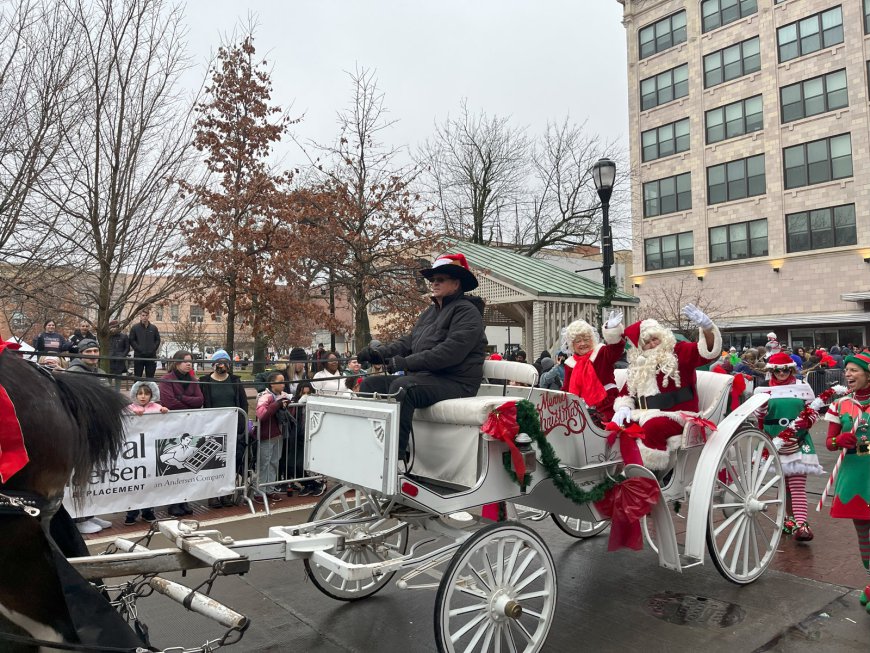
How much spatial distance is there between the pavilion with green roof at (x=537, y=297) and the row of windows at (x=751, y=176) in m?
17.2

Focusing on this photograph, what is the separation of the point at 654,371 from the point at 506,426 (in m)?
2.16

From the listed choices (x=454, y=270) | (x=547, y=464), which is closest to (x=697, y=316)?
(x=547, y=464)

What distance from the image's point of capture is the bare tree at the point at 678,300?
30688mm

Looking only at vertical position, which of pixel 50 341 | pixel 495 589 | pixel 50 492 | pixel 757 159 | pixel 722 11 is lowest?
pixel 495 589

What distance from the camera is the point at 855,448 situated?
4.46 metres

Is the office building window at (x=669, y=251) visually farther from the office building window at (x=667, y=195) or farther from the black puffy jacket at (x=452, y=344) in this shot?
the black puffy jacket at (x=452, y=344)

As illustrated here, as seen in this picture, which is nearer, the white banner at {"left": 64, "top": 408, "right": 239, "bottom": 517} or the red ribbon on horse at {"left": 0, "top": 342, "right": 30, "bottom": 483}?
the red ribbon on horse at {"left": 0, "top": 342, "right": 30, "bottom": 483}

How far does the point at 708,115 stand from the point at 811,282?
10071 mm

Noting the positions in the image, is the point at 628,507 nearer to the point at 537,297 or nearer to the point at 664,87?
the point at 537,297

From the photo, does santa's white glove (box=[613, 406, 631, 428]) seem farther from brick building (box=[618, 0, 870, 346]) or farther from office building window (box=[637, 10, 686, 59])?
office building window (box=[637, 10, 686, 59])

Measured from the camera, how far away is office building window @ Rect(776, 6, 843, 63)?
2798 centimetres

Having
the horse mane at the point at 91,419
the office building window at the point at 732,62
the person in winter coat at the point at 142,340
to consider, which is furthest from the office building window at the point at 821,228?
the horse mane at the point at 91,419

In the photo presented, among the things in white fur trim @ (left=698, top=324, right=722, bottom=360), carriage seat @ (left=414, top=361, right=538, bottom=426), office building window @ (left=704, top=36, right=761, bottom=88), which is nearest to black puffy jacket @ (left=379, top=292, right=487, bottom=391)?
carriage seat @ (left=414, top=361, right=538, bottom=426)

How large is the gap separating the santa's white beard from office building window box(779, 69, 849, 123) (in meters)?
29.3
